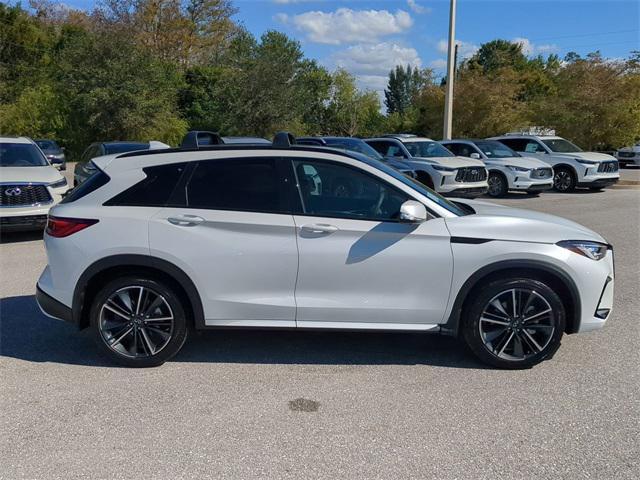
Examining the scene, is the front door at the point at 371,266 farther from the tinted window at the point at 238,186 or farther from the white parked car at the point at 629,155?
the white parked car at the point at 629,155

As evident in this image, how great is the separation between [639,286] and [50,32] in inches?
1818

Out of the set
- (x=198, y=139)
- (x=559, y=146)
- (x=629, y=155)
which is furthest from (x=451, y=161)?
(x=629, y=155)

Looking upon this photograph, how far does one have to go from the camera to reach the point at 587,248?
4199 mm

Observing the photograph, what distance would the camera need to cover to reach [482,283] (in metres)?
4.17

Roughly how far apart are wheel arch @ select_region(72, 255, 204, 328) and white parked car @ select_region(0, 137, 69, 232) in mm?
5227

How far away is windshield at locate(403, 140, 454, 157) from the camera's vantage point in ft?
50.4

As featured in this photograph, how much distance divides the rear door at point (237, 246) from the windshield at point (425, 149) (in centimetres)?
1166

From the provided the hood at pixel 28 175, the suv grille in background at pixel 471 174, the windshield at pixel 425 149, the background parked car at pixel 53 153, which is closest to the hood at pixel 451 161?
the suv grille in background at pixel 471 174

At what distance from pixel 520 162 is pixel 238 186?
13.7 meters

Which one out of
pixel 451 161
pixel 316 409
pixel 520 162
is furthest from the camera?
pixel 520 162

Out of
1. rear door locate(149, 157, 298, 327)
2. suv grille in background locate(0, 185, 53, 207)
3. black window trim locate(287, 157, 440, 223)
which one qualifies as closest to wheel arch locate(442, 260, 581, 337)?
black window trim locate(287, 157, 440, 223)

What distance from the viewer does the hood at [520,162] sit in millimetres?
16038

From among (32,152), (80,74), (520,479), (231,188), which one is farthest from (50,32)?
(520,479)

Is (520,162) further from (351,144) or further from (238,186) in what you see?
(238,186)
